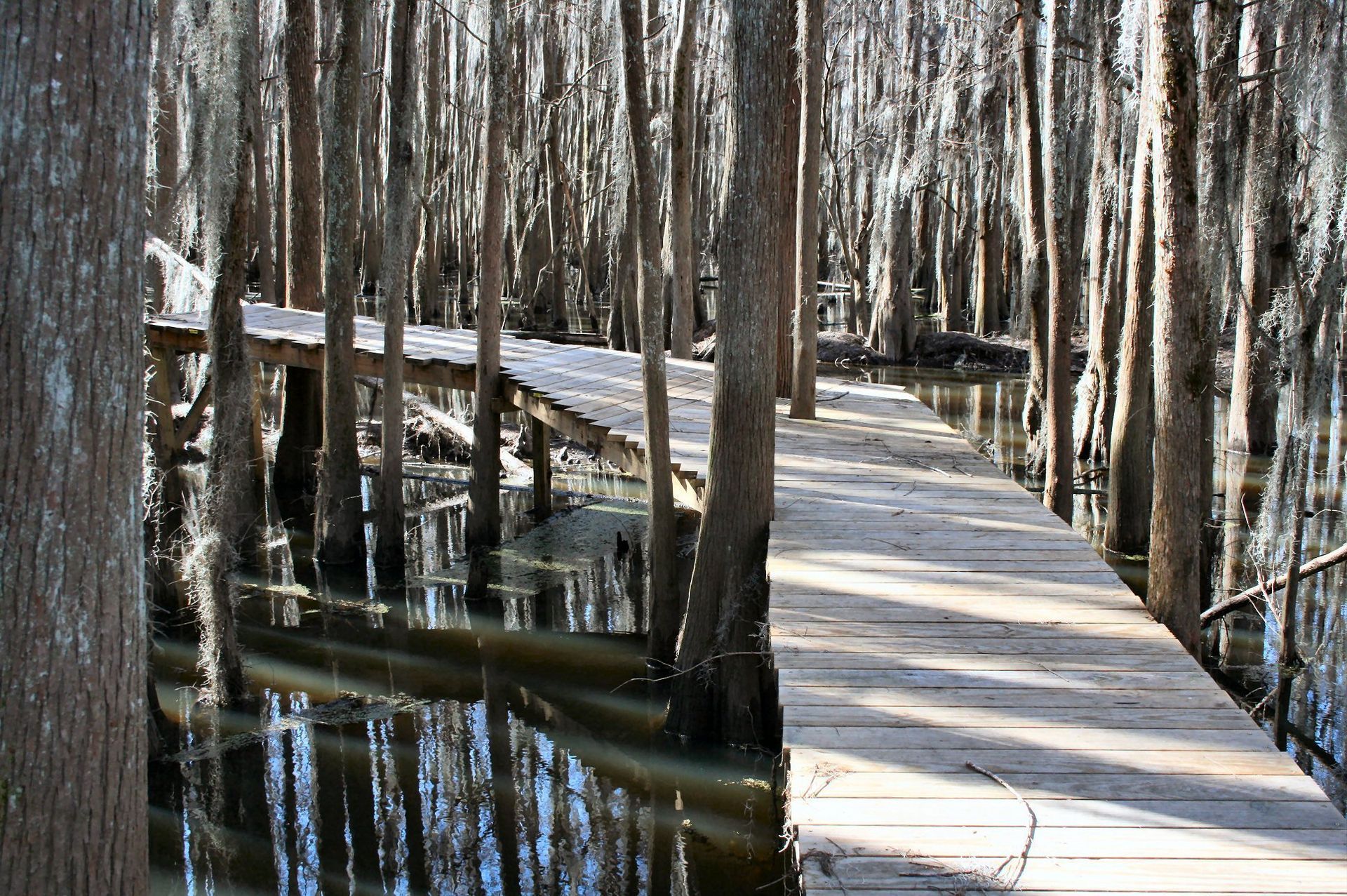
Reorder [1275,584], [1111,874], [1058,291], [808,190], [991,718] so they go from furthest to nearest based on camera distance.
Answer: [1058,291] → [808,190] → [1275,584] → [991,718] → [1111,874]

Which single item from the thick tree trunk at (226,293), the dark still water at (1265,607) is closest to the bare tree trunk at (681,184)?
the dark still water at (1265,607)

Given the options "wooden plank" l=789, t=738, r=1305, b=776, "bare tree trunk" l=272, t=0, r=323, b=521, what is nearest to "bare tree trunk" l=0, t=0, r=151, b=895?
"wooden plank" l=789, t=738, r=1305, b=776

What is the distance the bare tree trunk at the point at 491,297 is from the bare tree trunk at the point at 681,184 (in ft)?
4.45

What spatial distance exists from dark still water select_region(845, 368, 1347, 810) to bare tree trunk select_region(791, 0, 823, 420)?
2.26 m

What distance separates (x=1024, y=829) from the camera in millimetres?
3396

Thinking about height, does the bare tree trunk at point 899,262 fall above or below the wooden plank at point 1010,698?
above

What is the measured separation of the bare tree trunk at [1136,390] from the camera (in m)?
7.03

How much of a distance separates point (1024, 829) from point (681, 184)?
704 cm

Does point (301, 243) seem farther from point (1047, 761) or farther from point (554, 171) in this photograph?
point (1047, 761)

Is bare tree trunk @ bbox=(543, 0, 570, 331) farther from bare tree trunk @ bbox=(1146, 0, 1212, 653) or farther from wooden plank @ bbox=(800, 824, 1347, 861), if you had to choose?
wooden plank @ bbox=(800, 824, 1347, 861)

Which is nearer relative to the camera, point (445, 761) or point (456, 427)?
point (445, 761)

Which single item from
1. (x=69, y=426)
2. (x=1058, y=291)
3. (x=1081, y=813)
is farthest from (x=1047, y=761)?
(x=1058, y=291)

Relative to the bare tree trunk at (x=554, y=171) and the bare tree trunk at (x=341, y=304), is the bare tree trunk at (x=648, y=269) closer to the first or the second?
the bare tree trunk at (x=341, y=304)

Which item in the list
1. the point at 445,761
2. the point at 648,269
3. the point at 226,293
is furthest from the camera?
the point at 648,269
